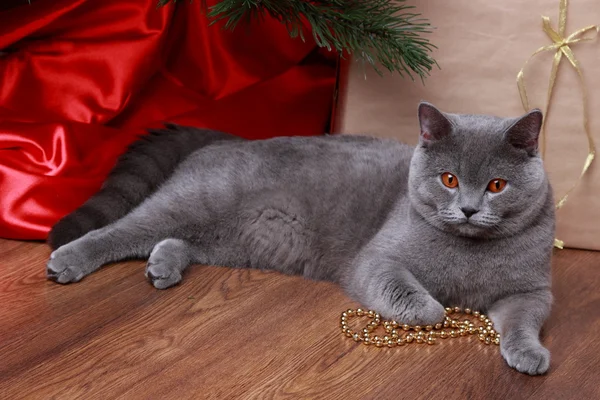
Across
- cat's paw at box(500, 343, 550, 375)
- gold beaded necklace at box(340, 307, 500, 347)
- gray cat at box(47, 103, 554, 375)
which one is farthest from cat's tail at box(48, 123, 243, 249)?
cat's paw at box(500, 343, 550, 375)

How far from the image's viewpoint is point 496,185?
1480mm

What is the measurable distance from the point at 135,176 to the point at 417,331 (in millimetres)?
766

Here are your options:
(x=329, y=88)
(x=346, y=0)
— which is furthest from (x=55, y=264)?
(x=329, y=88)

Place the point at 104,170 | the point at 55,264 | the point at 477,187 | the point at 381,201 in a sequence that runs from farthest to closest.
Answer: the point at 104,170 → the point at 381,201 → the point at 55,264 → the point at 477,187

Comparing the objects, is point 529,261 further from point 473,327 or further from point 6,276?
point 6,276

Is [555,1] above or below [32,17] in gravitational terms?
above

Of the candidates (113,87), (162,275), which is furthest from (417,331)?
(113,87)

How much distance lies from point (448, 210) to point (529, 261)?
8.4 inches

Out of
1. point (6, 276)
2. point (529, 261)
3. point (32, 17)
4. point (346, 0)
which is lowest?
point (6, 276)

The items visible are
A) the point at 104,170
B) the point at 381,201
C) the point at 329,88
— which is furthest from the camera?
the point at 329,88

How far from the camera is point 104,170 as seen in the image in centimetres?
209

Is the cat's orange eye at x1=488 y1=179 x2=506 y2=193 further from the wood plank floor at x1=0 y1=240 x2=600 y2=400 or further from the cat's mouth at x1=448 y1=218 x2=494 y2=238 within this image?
the wood plank floor at x1=0 y1=240 x2=600 y2=400

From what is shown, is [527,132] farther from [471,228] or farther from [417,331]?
[417,331]

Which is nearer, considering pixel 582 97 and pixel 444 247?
pixel 444 247
